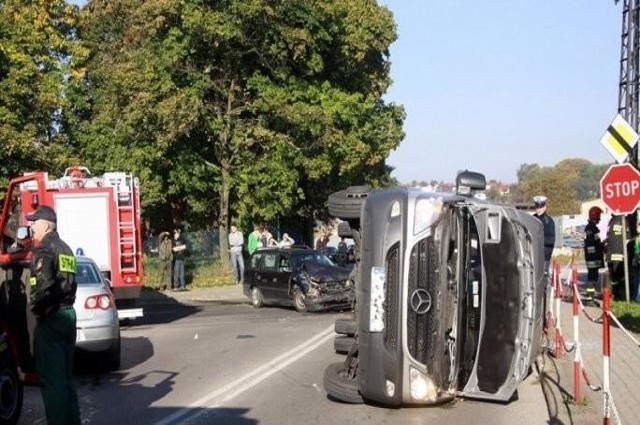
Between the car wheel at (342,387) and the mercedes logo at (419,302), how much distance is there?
1255mm

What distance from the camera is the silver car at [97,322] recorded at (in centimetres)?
1147

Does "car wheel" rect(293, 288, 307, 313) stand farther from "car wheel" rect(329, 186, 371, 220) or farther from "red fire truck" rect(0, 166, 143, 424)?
"car wheel" rect(329, 186, 371, 220)

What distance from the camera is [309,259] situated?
20.8m

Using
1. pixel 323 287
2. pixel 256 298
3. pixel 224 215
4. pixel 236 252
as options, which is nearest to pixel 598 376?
pixel 323 287

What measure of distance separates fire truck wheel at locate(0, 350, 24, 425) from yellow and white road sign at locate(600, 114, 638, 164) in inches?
387

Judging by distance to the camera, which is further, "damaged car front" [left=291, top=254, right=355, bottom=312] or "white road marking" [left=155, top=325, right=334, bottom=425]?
"damaged car front" [left=291, top=254, right=355, bottom=312]

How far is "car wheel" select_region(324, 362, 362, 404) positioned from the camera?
9109mm

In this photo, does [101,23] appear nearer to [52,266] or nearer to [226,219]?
[226,219]

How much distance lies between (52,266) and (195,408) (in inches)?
101

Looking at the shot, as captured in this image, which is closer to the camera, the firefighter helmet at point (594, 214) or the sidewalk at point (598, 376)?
the sidewalk at point (598, 376)

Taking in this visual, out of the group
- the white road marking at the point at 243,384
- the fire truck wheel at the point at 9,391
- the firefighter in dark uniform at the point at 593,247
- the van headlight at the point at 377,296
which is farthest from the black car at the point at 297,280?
the fire truck wheel at the point at 9,391

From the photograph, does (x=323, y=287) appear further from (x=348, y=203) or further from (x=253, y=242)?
(x=348, y=203)

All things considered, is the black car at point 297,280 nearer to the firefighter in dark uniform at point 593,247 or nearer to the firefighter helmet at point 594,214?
the firefighter in dark uniform at point 593,247

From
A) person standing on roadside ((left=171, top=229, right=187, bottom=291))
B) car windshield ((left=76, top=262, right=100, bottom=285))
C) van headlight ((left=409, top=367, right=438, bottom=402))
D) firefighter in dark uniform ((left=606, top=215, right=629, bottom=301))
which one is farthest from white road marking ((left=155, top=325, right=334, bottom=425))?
person standing on roadside ((left=171, top=229, right=187, bottom=291))
